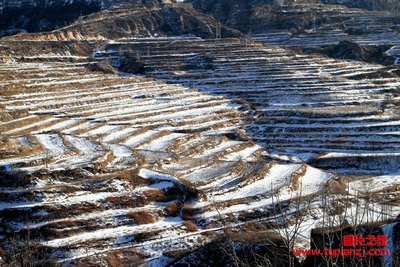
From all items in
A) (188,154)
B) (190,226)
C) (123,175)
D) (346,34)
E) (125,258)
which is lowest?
(125,258)

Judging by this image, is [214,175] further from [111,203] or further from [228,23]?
[228,23]

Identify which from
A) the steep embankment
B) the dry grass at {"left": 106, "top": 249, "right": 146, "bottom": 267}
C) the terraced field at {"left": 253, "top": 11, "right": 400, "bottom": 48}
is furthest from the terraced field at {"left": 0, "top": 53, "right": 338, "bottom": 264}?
the terraced field at {"left": 253, "top": 11, "right": 400, "bottom": 48}

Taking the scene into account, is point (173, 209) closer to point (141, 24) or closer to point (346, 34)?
point (346, 34)

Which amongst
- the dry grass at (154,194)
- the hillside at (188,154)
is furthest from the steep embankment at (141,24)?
the dry grass at (154,194)

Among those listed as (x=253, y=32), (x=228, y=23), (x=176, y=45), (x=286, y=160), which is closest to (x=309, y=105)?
(x=286, y=160)

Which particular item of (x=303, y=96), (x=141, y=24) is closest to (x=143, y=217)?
(x=303, y=96)

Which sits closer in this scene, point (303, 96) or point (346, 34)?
point (303, 96)

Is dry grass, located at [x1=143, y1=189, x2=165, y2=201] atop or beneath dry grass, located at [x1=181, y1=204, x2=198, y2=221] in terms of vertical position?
atop

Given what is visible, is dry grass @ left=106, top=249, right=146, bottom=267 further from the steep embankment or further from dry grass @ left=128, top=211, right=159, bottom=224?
the steep embankment

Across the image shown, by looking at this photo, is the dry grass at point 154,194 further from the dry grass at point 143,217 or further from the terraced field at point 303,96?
the terraced field at point 303,96
